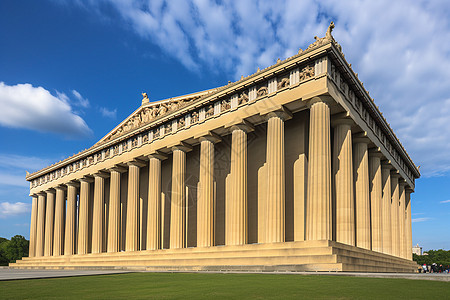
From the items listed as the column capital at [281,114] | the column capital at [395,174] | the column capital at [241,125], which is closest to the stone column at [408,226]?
the column capital at [395,174]

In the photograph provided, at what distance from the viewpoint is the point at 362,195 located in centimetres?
3722

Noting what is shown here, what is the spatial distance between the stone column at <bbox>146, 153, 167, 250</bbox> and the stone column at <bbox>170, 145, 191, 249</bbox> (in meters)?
3.09

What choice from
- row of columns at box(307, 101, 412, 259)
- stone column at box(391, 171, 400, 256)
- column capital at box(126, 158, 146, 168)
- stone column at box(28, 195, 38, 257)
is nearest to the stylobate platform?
row of columns at box(307, 101, 412, 259)

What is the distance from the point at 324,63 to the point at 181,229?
22284mm

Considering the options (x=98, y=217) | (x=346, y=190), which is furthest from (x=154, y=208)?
(x=346, y=190)

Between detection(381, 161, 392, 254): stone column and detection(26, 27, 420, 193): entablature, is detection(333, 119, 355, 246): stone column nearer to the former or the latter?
detection(26, 27, 420, 193): entablature

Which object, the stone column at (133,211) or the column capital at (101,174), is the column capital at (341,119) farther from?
the column capital at (101,174)

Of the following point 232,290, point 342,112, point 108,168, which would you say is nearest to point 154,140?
point 108,168

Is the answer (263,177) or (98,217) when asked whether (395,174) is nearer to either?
(263,177)

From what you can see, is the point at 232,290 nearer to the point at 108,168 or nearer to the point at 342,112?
the point at 342,112

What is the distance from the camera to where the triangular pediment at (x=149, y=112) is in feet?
143

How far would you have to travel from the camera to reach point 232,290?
12.4 metres

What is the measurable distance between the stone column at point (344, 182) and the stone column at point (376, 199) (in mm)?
9583

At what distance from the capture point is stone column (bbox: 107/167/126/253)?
1960 inches
